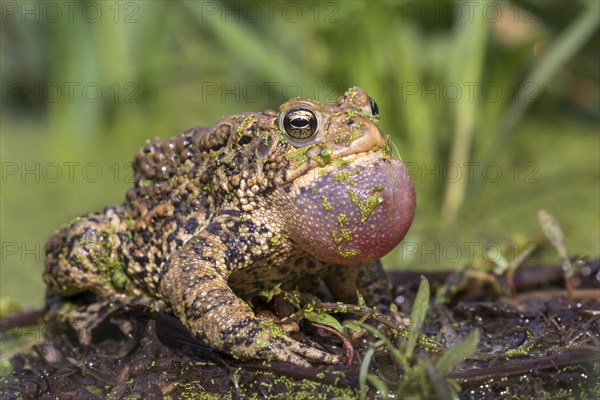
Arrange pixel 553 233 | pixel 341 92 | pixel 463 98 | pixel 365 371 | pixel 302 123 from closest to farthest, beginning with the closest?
pixel 365 371
pixel 302 123
pixel 553 233
pixel 463 98
pixel 341 92

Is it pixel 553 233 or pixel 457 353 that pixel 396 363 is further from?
pixel 553 233

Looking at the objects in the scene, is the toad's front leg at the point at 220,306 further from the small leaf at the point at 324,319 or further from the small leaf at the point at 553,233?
the small leaf at the point at 553,233

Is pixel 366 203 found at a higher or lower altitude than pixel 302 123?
lower

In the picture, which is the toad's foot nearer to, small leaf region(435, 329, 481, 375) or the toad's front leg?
the toad's front leg

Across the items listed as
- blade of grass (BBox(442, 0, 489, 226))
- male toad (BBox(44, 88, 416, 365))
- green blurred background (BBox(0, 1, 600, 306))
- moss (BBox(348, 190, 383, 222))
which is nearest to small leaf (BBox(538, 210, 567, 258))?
male toad (BBox(44, 88, 416, 365))

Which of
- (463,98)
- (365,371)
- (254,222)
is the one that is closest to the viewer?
(365,371)

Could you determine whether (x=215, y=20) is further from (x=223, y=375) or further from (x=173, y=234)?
(x=223, y=375)

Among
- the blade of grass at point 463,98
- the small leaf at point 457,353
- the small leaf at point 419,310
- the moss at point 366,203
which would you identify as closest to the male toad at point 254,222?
the moss at point 366,203

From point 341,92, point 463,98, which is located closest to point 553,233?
point 463,98
